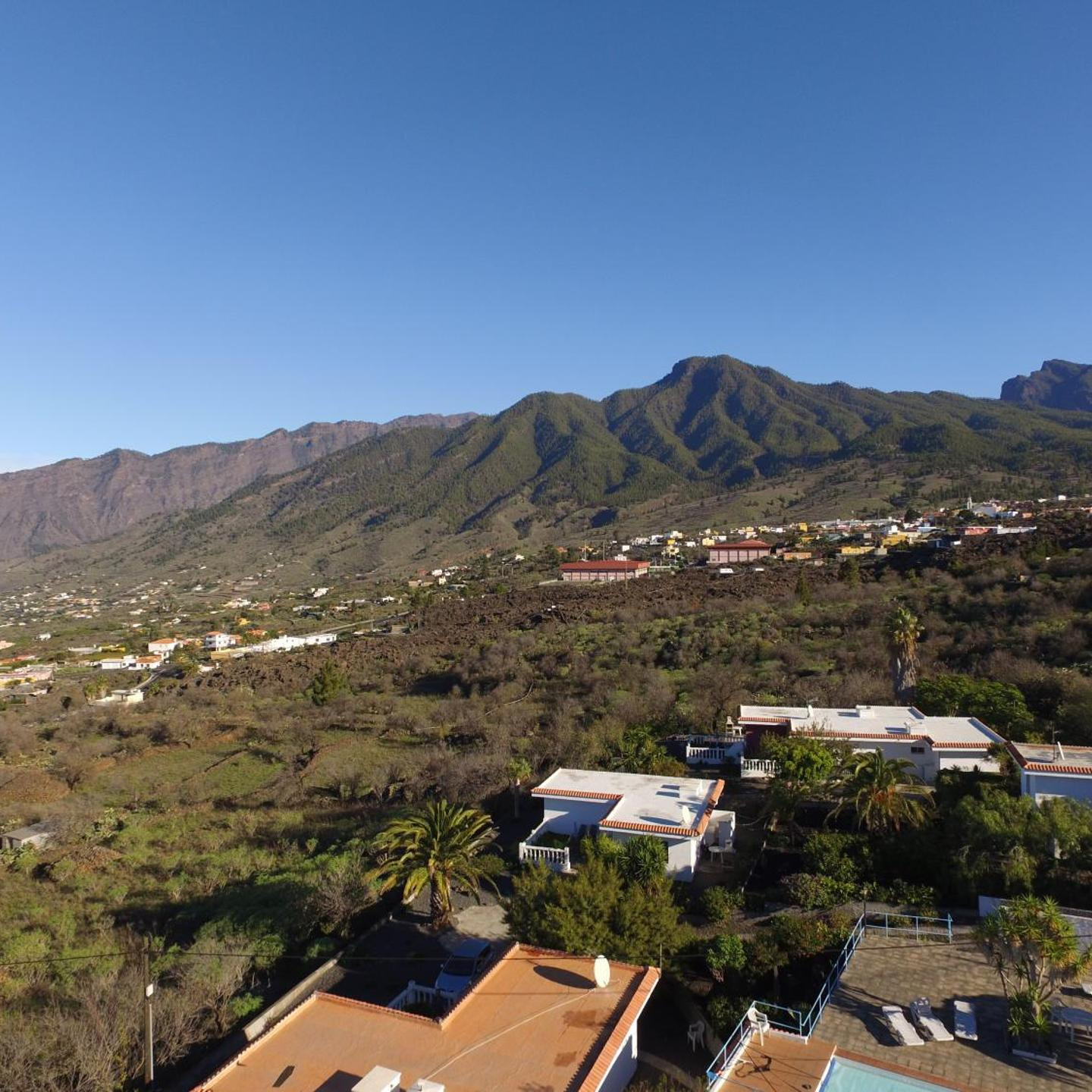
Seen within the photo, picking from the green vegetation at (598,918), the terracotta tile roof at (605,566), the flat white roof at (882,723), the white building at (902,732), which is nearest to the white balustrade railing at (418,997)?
the green vegetation at (598,918)

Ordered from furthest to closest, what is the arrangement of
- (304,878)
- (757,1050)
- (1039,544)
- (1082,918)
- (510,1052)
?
(1039,544) → (304,878) → (1082,918) → (757,1050) → (510,1052)

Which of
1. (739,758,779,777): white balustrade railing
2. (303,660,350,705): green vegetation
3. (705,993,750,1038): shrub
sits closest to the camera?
(705,993,750,1038): shrub

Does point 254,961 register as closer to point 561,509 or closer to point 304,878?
point 304,878

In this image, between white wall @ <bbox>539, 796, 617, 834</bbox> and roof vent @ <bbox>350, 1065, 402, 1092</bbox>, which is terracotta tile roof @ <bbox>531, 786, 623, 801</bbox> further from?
roof vent @ <bbox>350, 1065, 402, 1092</bbox>

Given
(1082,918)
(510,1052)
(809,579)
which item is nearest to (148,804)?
(510,1052)

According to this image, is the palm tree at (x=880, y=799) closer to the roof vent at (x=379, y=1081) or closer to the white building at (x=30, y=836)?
the roof vent at (x=379, y=1081)

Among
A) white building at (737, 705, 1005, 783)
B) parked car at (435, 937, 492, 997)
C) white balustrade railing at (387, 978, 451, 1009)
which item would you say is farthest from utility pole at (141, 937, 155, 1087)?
white building at (737, 705, 1005, 783)

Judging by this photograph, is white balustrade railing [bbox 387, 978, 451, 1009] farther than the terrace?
Yes
